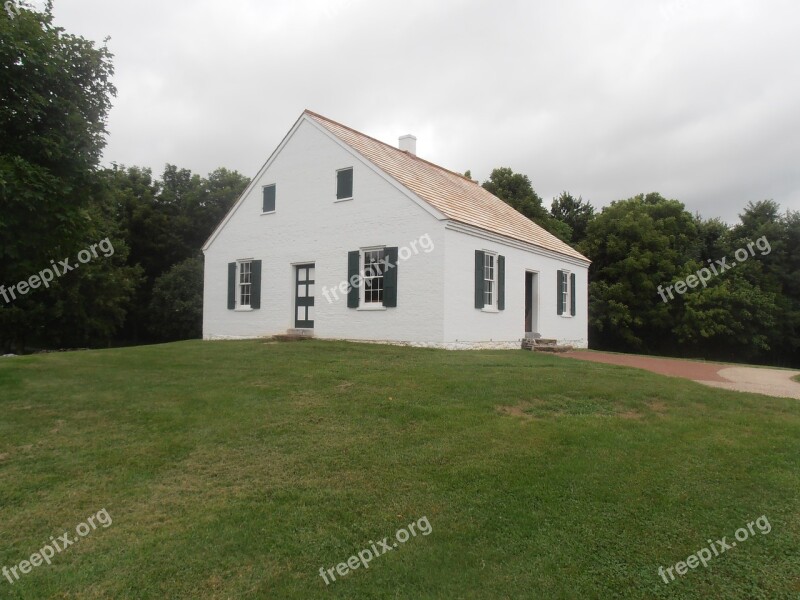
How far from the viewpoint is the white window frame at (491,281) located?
15.9 meters

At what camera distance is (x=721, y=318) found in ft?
95.8

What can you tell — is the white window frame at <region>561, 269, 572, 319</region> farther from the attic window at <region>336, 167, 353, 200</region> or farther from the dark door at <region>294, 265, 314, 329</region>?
the dark door at <region>294, 265, 314, 329</region>

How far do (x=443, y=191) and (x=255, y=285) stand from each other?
7.01m

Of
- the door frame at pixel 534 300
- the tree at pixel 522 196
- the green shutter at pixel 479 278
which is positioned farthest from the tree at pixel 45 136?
the tree at pixel 522 196

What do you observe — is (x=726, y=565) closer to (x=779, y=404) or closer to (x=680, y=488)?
(x=680, y=488)

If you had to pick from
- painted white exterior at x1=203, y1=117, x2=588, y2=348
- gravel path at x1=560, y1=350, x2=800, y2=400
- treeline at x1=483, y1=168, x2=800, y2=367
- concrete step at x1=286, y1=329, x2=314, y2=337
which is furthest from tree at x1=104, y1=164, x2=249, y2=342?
gravel path at x1=560, y1=350, x2=800, y2=400

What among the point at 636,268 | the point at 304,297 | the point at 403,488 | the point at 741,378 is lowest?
the point at 403,488

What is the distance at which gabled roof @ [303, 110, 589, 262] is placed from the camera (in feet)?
51.5

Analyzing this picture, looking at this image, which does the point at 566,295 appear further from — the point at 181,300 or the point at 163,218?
the point at 163,218

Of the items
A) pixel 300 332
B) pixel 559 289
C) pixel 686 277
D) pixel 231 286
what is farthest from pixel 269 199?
pixel 686 277

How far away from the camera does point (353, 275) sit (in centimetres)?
1598

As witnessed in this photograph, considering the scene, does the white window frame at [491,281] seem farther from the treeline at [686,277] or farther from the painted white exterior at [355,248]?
the treeline at [686,277]

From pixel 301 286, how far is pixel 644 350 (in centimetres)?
2303

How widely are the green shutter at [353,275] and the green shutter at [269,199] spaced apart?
4141 millimetres
